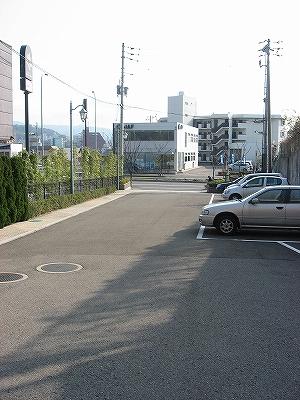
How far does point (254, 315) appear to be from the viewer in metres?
6.73

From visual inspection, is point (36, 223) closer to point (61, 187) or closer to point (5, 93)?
point (61, 187)

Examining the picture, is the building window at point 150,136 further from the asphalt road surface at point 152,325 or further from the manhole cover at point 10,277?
the manhole cover at point 10,277

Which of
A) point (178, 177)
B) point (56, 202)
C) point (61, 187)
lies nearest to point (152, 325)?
point (56, 202)

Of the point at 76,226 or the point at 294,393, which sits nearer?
the point at 294,393

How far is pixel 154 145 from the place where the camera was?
80500 millimetres

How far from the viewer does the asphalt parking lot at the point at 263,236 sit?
13.6 m

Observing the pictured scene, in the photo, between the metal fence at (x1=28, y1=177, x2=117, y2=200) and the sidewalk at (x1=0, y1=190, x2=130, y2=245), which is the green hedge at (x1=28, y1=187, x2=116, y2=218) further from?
the metal fence at (x1=28, y1=177, x2=117, y2=200)

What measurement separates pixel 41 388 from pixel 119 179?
38.0m

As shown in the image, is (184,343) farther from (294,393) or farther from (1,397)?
(1,397)

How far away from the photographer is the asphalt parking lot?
13.6m

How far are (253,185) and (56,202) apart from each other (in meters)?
9.82

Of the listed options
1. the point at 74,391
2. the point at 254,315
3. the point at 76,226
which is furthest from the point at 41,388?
the point at 76,226

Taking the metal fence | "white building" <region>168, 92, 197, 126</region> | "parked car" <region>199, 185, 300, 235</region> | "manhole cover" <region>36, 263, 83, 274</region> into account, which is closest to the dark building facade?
the metal fence

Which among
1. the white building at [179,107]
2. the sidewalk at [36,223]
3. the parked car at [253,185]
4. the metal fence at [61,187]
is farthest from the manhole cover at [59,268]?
the white building at [179,107]
